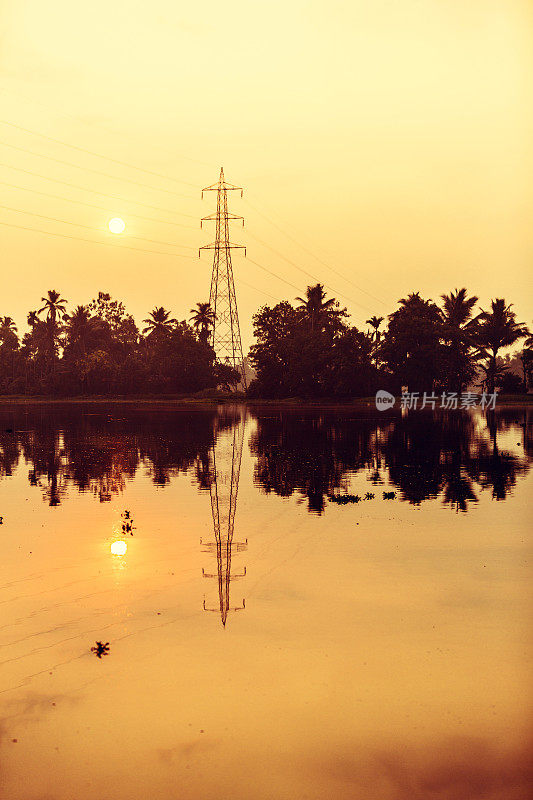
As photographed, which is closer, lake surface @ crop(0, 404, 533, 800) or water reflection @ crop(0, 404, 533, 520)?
lake surface @ crop(0, 404, 533, 800)

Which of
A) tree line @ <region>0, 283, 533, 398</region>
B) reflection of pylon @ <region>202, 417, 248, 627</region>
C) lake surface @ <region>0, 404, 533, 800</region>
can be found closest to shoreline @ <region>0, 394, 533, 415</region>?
tree line @ <region>0, 283, 533, 398</region>

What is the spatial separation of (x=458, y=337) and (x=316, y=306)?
2847 centimetres

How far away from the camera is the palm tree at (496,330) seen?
12469cm

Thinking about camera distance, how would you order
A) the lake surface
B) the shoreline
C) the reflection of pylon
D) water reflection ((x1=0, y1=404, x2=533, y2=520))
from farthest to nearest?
the shoreline < water reflection ((x1=0, y1=404, x2=533, y2=520)) < the reflection of pylon < the lake surface

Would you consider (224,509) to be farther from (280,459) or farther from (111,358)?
(111,358)

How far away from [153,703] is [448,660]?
4.08 meters

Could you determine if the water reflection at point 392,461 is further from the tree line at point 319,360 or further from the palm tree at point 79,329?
the palm tree at point 79,329

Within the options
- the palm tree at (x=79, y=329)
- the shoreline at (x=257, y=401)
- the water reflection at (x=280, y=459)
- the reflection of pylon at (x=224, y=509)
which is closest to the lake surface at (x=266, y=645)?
the reflection of pylon at (x=224, y=509)

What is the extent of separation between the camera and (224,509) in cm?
2344

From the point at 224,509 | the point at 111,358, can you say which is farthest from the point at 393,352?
the point at 224,509

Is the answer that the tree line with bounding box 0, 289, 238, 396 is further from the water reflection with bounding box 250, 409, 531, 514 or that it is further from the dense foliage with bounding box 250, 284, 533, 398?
the water reflection with bounding box 250, 409, 531, 514

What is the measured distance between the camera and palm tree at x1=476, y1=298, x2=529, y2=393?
125 m

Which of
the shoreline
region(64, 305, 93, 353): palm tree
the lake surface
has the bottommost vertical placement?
the lake surface

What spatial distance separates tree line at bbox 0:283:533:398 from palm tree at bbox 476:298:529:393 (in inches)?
6.0
